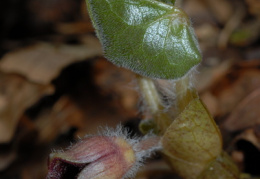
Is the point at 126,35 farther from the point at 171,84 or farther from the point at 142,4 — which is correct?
the point at 171,84

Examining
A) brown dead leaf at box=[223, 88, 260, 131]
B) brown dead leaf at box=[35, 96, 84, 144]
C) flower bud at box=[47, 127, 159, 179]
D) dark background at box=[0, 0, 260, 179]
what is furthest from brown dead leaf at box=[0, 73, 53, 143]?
brown dead leaf at box=[223, 88, 260, 131]

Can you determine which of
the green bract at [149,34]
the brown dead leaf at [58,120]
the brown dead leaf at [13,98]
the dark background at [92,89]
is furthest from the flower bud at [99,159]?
the brown dead leaf at [58,120]

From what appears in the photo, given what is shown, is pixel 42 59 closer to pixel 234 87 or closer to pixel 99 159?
pixel 234 87

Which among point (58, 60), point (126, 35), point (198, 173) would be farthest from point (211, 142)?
point (58, 60)

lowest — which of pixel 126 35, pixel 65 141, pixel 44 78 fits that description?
pixel 65 141

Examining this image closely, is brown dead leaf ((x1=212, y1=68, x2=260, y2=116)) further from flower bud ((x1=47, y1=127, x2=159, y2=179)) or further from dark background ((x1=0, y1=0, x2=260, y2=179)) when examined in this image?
flower bud ((x1=47, y1=127, x2=159, y2=179))

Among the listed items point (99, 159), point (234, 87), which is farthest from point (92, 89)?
point (99, 159)

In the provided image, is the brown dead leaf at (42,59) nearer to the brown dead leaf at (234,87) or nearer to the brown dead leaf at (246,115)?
the brown dead leaf at (234,87)
